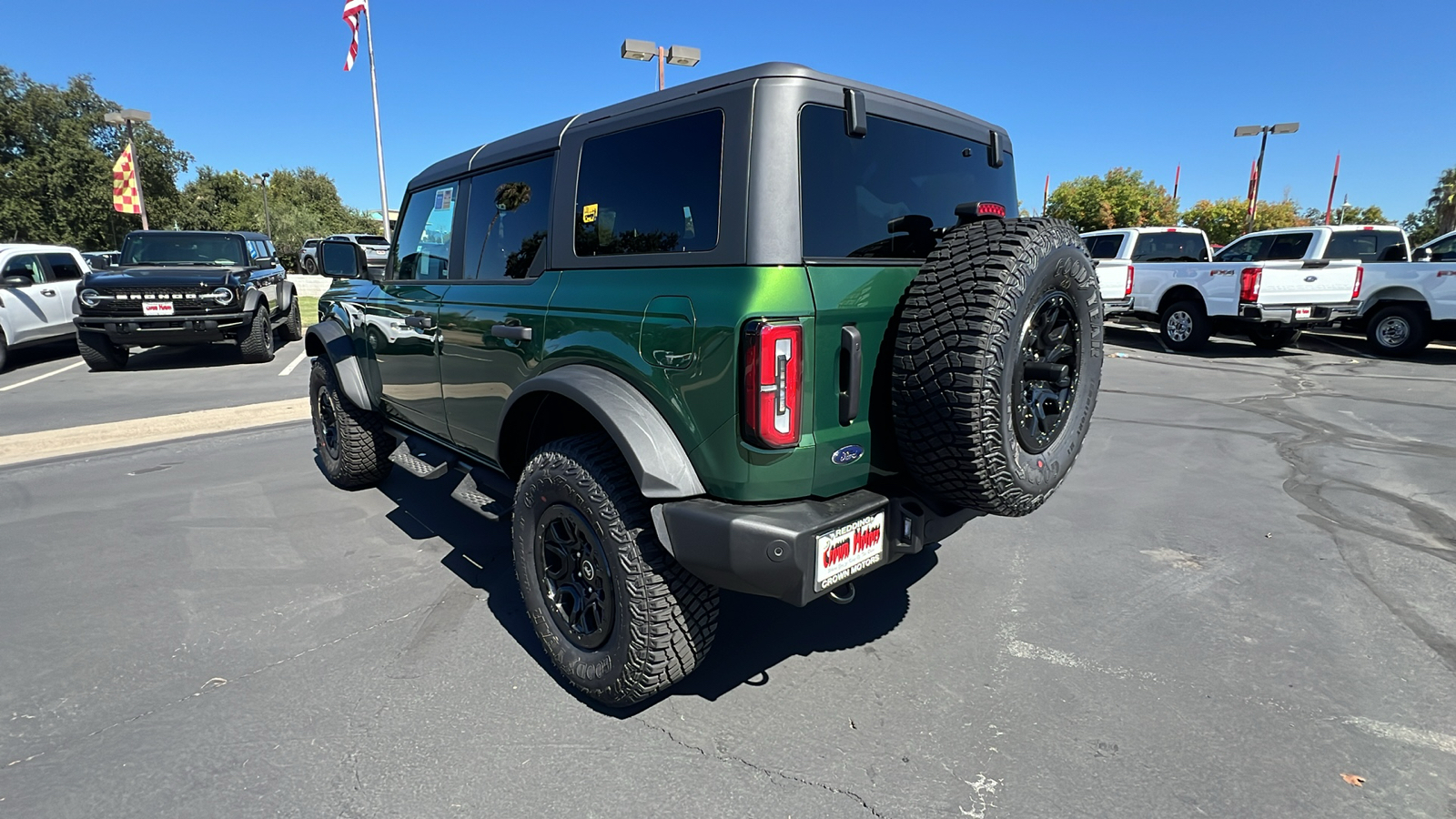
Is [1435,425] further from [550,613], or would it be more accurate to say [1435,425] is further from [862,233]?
[550,613]

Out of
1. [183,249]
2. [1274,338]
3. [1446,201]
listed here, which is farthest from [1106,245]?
[1446,201]

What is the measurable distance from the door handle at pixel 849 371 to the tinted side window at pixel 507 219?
56.0 inches

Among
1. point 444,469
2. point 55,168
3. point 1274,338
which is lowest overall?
point 444,469

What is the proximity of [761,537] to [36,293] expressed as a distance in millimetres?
12720

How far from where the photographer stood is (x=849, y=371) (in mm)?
2219

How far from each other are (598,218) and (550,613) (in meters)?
1.48

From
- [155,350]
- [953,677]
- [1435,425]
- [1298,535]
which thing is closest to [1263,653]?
[953,677]

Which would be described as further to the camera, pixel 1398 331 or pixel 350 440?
pixel 1398 331

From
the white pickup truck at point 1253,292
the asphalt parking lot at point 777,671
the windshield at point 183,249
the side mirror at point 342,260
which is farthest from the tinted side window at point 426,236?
the white pickup truck at point 1253,292

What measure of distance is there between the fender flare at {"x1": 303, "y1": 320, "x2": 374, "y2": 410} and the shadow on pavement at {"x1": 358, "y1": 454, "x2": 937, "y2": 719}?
867 mm

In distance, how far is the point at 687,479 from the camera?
7.48ft

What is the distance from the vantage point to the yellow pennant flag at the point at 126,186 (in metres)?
21.9

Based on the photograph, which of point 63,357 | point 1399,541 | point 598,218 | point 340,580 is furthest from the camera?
point 63,357

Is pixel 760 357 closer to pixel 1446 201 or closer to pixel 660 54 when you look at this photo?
pixel 660 54
